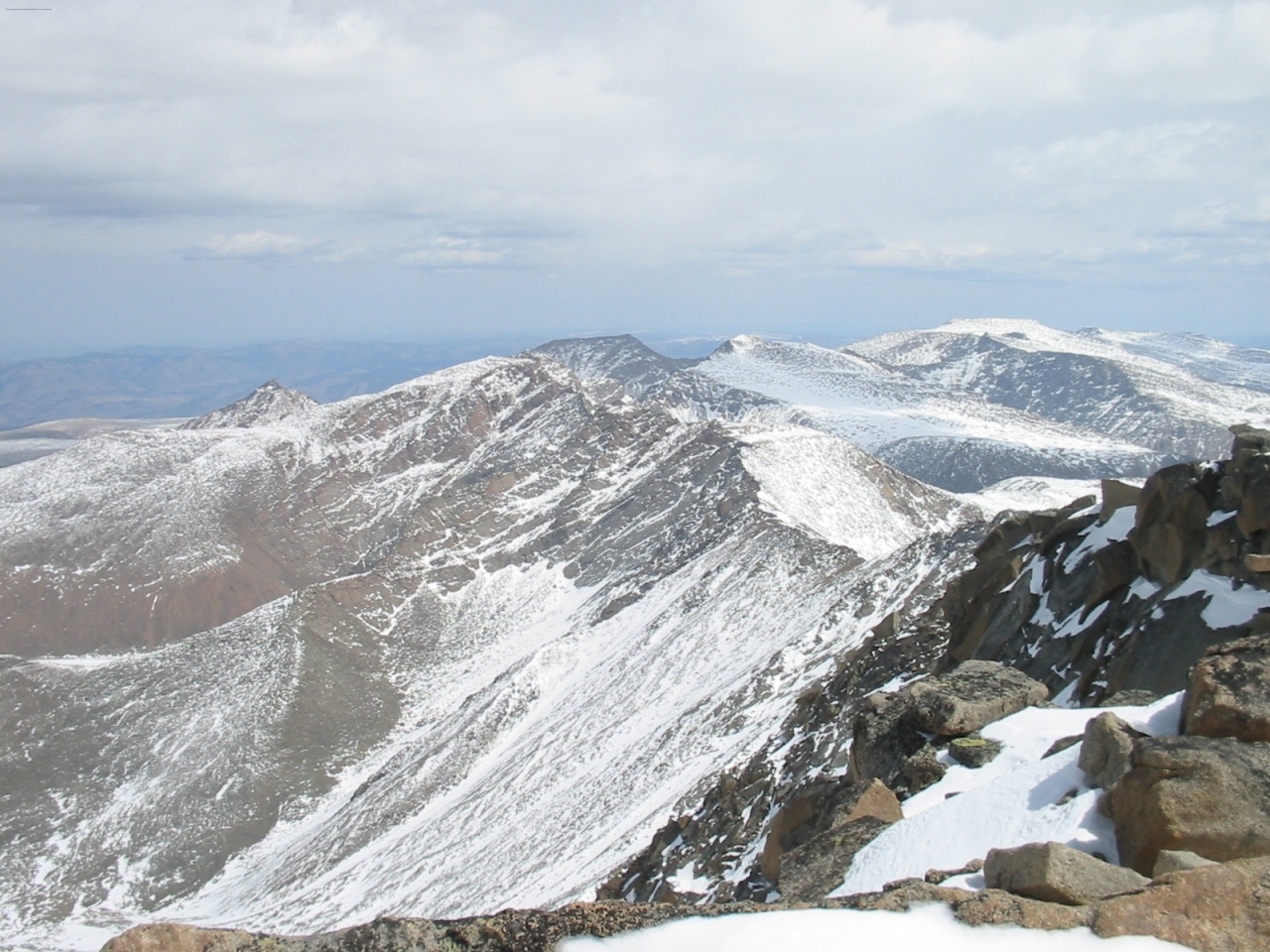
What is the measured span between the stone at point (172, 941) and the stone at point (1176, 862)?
35.9ft

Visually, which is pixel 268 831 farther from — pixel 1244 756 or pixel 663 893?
pixel 1244 756

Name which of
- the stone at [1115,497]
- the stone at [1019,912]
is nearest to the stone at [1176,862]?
the stone at [1019,912]

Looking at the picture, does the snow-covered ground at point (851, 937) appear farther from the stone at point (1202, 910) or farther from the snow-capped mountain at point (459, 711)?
the snow-capped mountain at point (459, 711)

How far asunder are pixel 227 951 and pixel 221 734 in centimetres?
14530

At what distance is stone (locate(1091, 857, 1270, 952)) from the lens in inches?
361

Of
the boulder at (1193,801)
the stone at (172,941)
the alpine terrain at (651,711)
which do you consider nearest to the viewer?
the stone at (172,941)

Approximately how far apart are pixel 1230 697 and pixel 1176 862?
→ 4.01m

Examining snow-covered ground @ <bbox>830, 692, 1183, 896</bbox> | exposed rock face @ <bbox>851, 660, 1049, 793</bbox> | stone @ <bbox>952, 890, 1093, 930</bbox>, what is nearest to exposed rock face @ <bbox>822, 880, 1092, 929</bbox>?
stone @ <bbox>952, 890, 1093, 930</bbox>

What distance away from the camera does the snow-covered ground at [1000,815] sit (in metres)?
13.3

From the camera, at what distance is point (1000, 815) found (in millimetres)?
14438

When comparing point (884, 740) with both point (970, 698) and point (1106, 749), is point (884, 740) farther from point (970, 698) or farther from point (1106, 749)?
point (1106, 749)

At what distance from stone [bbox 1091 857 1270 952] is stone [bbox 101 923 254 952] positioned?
9.66 meters

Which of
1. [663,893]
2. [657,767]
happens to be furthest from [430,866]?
[663,893]


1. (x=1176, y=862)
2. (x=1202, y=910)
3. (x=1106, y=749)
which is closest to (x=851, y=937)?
(x=1202, y=910)
